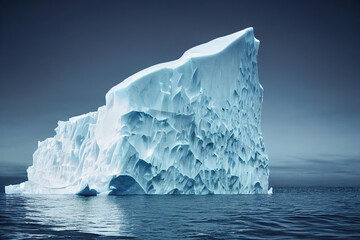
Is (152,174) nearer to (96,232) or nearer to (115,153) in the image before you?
(115,153)

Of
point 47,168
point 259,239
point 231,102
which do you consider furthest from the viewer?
point 47,168

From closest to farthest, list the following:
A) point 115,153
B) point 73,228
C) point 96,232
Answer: point 96,232
point 73,228
point 115,153

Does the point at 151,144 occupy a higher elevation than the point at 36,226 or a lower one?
higher

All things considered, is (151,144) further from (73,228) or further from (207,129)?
(73,228)

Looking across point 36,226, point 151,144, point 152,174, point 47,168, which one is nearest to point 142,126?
point 151,144

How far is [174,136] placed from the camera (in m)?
21.8

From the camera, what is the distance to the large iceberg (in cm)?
2056

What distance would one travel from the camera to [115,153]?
65.6ft

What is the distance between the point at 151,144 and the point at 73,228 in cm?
1393

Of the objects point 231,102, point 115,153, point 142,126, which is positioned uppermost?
point 231,102

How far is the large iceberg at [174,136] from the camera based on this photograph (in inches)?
810

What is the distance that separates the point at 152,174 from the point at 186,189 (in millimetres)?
2688

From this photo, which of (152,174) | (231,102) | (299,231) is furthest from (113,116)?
(299,231)

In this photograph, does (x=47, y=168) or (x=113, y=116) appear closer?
(x=113, y=116)
